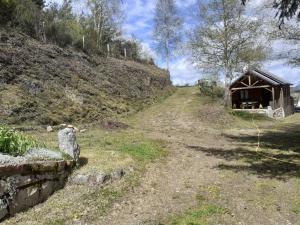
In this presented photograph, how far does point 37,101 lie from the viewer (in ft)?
63.7

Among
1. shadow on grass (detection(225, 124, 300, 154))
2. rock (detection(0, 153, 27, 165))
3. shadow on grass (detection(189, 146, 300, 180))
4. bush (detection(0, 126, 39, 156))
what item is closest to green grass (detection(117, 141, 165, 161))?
shadow on grass (detection(189, 146, 300, 180))

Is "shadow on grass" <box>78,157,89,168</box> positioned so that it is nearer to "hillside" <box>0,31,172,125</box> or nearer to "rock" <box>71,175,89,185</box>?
"rock" <box>71,175,89,185</box>

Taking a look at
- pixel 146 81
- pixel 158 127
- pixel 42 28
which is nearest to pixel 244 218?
pixel 158 127

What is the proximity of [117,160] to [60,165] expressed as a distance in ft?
8.30

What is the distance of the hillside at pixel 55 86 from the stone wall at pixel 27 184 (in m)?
8.60

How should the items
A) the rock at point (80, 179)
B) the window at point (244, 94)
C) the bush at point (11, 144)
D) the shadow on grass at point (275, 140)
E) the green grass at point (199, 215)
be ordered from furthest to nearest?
the window at point (244, 94), the shadow on grass at point (275, 140), the rock at point (80, 179), the bush at point (11, 144), the green grass at point (199, 215)

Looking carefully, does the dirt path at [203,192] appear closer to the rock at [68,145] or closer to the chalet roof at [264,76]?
the rock at [68,145]

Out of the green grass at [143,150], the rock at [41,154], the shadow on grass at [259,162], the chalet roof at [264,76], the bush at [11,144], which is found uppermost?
the chalet roof at [264,76]

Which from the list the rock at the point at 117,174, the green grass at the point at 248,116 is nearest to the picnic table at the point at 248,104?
the green grass at the point at 248,116

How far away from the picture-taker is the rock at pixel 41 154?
8.56 m

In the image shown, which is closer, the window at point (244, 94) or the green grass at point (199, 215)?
the green grass at point (199, 215)

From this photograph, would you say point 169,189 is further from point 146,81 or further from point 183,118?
point 146,81

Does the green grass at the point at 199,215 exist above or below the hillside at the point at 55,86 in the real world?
below

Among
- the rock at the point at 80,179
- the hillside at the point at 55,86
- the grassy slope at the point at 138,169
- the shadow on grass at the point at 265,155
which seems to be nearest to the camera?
the grassy slope at the point at 138,169
